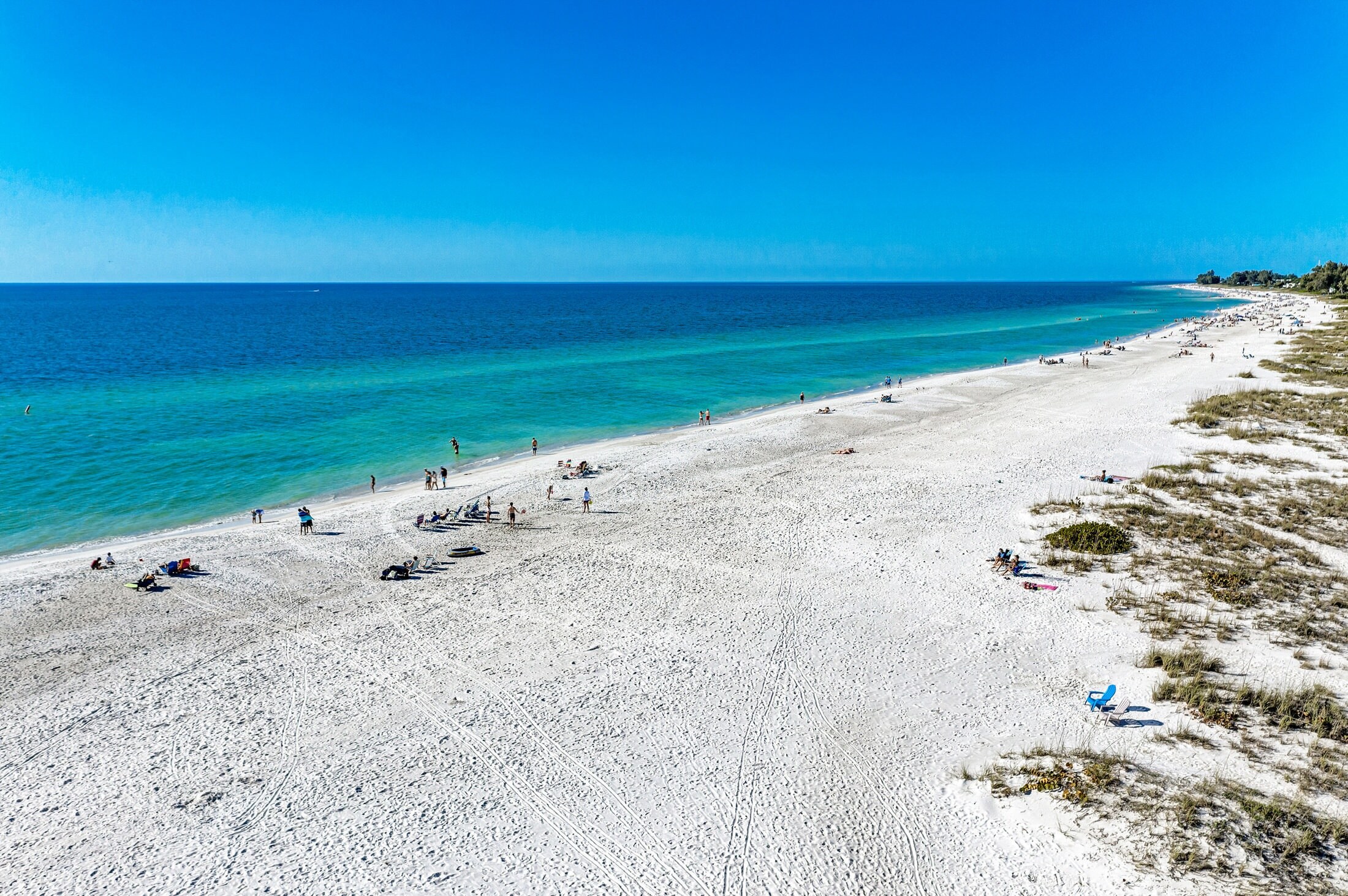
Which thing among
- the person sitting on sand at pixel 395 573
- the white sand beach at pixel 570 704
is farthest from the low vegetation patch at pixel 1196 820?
the person sitting on sand at pixel 395 573

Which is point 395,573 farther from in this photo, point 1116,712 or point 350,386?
point 350,386

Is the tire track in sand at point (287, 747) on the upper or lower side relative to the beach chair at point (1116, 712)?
lower

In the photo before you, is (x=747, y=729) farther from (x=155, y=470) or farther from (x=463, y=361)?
(x=463, y=361)

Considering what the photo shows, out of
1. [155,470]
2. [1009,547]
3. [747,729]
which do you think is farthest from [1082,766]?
[155,470]

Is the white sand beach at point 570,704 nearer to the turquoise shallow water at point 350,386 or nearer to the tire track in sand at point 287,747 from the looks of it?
the tire track in sand at point 287,747

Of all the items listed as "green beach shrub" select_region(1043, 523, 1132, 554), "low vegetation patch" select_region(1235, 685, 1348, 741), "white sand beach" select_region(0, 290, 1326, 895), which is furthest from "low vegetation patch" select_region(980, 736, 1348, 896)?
"green beach shrub" select_region(1043, 523, 1132, 554)
